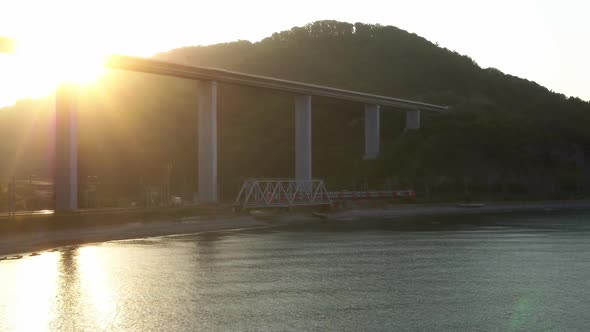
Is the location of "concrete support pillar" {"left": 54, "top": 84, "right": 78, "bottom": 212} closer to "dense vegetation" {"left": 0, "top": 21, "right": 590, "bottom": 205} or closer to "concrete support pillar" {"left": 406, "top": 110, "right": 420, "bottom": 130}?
"dense vegetation" {"left": 0, "top": 21, "right": 590, "bottom": 205}

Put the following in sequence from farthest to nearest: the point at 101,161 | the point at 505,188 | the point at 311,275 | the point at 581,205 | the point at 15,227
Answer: the point at 101,161, the point at 505,188, the point at 581,205, the point at 15,227, the point at 311,275

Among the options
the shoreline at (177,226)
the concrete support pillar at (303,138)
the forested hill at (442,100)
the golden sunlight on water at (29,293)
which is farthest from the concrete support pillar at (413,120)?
the golden sunlight on water at (29,293)

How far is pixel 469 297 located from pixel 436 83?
123m

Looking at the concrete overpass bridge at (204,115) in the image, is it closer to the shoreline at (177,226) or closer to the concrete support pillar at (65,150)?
the concrete support pillar at (65,150)

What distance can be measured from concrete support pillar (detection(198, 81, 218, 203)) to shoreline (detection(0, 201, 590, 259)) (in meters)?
6.22

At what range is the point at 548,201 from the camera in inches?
2554

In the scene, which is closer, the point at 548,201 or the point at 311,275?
the point at 311,275

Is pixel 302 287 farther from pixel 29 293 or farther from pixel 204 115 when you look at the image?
pixel 204 115

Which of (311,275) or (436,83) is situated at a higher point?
(436,83)

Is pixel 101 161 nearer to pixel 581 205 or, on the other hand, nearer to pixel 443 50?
pixel 581 205

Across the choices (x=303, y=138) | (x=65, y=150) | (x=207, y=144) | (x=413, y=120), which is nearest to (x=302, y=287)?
(x=65, y=150)

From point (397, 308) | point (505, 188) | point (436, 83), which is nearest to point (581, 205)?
point (505, 188)

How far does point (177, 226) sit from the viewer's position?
112 ft

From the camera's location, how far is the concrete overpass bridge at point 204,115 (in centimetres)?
3672
